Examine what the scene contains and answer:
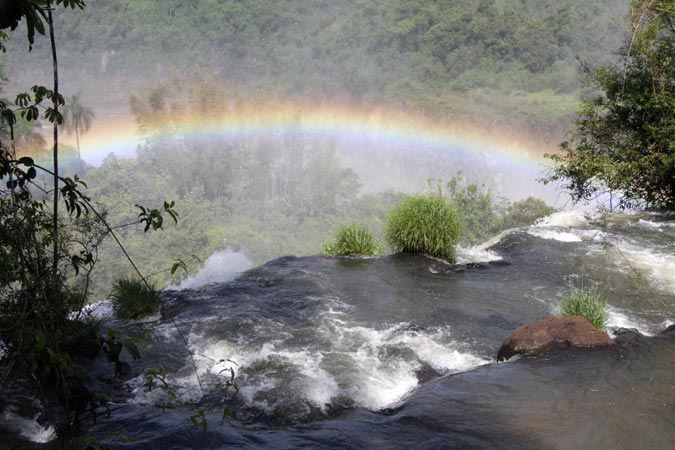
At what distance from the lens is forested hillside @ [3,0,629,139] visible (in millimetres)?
89812

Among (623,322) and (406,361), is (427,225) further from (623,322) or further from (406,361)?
(406,361)

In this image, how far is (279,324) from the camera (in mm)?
9492

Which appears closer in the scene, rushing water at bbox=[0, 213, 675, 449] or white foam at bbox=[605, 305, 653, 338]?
rushing water at bbox=[0, 213, 675, 449]

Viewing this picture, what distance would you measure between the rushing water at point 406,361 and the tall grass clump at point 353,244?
1.82 feet

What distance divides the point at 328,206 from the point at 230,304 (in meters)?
69.9

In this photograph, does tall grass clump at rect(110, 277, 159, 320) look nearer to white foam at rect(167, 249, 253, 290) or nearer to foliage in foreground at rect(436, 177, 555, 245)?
foliage in foreground at rect(436, 177, 555, 245)

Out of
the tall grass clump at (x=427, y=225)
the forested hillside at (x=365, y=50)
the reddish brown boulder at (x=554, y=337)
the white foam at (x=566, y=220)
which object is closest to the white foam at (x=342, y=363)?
the reddish brown boulder at (x=554, y=337)

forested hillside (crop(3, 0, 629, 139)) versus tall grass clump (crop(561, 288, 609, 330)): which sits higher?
forested hillside (crop(3, 0, 629, 139))

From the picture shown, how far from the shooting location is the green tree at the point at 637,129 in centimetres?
1480

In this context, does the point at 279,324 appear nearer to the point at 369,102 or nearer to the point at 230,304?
the point at 230,304

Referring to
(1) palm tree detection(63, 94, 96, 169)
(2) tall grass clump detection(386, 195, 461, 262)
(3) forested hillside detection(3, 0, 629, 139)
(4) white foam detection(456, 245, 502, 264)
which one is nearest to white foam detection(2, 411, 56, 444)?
(2) tall grass clump detection(386, 195, 461, 262)

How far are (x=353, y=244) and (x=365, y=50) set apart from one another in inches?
4014

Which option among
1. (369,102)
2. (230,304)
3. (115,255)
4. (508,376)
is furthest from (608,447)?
(369,102)

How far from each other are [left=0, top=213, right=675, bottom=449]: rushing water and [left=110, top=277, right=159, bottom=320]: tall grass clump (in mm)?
319
